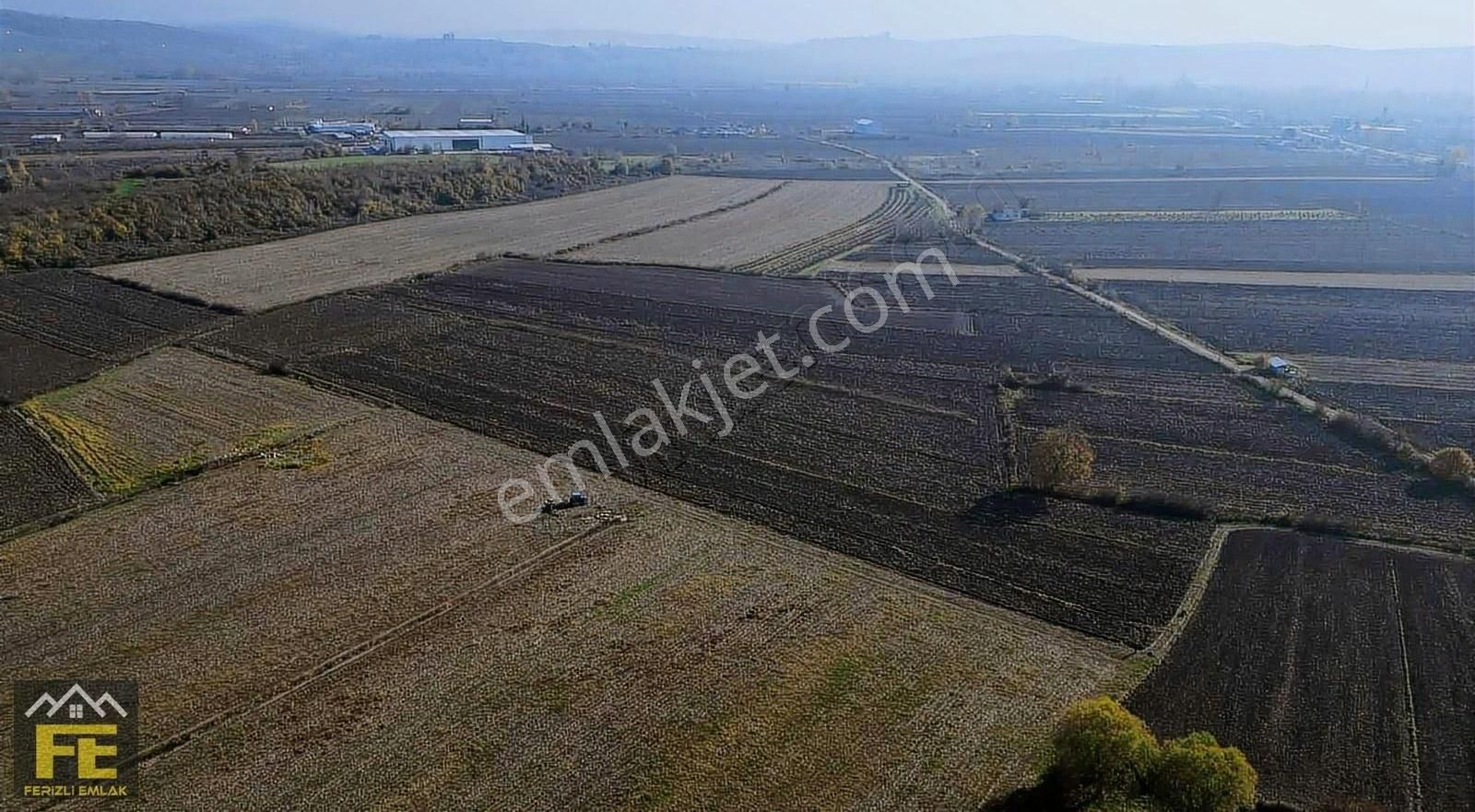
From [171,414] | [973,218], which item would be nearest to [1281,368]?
[973,218]

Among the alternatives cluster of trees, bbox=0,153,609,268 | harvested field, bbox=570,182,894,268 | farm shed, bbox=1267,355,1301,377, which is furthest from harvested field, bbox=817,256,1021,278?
cluster of trees, bbox=0,153,609,268

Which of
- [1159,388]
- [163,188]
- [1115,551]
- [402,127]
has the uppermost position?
[402,127]

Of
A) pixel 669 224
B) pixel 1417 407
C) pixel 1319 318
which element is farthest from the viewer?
pixel 669 224

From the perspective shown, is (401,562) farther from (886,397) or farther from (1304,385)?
(1304,385)

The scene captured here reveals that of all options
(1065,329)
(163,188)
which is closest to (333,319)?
(163,188)

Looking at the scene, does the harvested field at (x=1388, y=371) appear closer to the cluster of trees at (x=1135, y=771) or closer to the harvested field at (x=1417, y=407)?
the harvested field at (x=1417, y=407)

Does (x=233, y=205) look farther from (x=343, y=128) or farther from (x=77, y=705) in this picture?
(x=343, y=128)
